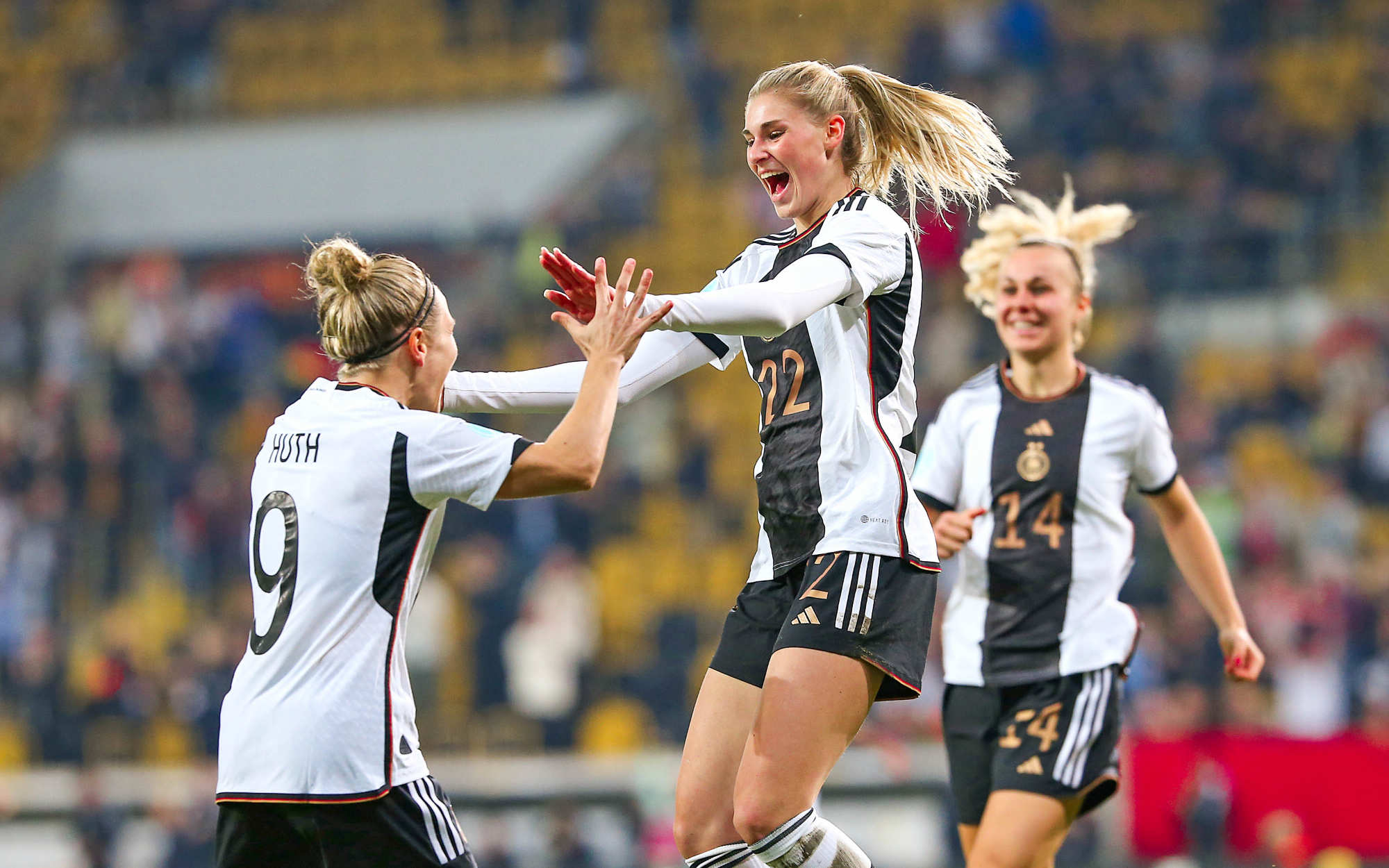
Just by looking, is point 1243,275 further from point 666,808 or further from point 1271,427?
point 666,808

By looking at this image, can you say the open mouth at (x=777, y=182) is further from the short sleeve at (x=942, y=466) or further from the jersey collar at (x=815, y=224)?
the short sleeve at (x=942, y=466)

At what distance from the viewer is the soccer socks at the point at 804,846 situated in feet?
13.0

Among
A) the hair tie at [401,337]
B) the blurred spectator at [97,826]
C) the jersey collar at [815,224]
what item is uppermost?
the jersey collar at [815,224]

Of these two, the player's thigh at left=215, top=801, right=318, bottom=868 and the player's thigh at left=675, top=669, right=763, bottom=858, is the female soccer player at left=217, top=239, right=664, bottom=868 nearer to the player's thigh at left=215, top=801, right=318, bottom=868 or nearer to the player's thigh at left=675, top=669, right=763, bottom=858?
the player's thigh at left=215, top=801, right=318, bottom=868

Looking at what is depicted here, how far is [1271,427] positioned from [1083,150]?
127 inches

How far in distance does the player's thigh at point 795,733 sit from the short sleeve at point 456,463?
34.7 inches

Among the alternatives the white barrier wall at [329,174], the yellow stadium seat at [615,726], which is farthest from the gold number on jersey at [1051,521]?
the white barrier wall at [329,174]

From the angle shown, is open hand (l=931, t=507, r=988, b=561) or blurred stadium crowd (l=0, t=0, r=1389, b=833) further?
blurred stadium crowd (l=0, t=0, r=1389, b=833)

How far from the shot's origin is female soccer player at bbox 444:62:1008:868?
394cm

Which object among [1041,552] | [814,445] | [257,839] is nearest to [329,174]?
[1041,552]

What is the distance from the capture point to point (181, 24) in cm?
1888

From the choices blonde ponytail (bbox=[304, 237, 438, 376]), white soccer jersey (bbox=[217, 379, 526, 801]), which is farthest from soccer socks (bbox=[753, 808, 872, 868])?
blonde ponytail (bbox=[304, 237, 438, 376])

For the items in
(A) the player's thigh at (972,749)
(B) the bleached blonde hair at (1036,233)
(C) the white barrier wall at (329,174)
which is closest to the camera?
(A) the player's thigh at (972,749)

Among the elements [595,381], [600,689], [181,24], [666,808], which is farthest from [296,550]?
[181,24]
